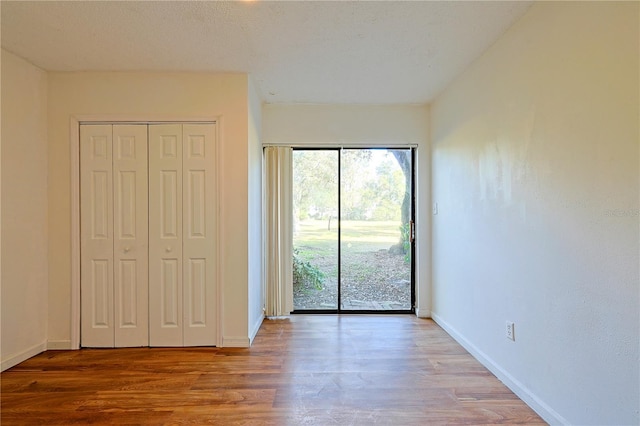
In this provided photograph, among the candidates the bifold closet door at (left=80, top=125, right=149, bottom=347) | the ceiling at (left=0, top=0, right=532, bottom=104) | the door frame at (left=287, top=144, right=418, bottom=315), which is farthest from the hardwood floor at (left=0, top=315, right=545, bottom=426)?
the ceiling at (left=0, top=0, right=532, bottom=104)

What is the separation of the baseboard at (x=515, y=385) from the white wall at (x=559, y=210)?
1cm

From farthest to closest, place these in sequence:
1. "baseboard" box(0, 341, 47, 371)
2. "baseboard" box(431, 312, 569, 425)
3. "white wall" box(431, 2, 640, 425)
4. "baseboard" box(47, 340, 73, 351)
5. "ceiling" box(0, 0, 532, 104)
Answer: "baseboard" box(47, 340, 73, 351)
"baseboard" box(0, 341, 47, 371)
"ceiling" box(0, 0, 532, 104)
"baseboard" box(431, 312, 569, 425)
"white wall" box(431, 2, 640, 425)

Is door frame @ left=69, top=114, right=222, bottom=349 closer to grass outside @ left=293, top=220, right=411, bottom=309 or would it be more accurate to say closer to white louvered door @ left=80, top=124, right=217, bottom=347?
white louvered door @ left=80, top=124, right=217, bottom=347

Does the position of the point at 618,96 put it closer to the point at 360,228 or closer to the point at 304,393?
the point at 304,393

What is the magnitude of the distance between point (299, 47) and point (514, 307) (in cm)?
241

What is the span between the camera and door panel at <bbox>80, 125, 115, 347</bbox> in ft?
9.59

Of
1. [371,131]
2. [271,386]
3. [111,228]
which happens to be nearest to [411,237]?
[371,131]

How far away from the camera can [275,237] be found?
12.5 feet

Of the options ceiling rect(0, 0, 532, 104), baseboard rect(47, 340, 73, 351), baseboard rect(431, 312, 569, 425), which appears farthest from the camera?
baseboard rect(47, 340, 73, 351)

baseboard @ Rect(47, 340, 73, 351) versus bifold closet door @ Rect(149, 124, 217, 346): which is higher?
bifold closet door @ Rect(149, 124, 217, 346)

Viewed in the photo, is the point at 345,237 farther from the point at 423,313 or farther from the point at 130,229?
the point at 130,229

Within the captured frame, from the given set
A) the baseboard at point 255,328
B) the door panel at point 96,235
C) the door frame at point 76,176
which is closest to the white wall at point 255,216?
the baseboard at point 255,328

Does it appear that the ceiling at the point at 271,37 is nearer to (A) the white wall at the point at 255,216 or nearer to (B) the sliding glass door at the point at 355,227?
(A) the white wall at the point at 255,216

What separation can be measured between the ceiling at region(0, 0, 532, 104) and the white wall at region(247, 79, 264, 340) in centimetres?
40
